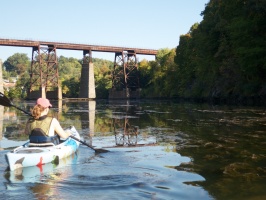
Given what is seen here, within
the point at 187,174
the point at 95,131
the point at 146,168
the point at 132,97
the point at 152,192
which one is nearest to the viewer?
the point at 152,192

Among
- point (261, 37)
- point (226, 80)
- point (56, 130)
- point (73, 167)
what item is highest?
point (261, 37)

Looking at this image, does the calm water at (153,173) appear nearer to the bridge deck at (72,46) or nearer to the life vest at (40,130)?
the life vest at (40,130)

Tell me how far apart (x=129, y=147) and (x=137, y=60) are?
6713 cm

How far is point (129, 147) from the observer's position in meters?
8.46

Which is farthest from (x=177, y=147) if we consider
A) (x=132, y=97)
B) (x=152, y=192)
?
(x=132, y=97)

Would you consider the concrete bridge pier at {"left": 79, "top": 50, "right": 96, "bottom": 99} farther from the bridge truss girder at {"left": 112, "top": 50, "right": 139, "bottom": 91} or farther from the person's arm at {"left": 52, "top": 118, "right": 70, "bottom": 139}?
the person's arm at {"left": 52, "top": 118, "right": 70, "bottom": 139}

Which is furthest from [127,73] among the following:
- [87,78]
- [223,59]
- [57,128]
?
[57,128]

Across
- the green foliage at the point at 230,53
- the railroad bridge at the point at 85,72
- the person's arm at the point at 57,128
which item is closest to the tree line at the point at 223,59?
the green foliage at the point at 230,53

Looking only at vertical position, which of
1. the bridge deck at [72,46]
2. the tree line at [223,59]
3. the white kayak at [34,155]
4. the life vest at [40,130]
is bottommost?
the white kayak at [34,155]

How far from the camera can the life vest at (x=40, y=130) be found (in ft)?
21.5

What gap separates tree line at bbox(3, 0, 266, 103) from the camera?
24.1 metres

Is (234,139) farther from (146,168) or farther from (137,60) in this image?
(137,60)

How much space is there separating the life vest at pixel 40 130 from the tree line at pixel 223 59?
1894 cm

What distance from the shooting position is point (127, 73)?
73.7m
